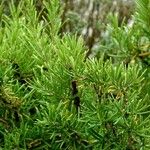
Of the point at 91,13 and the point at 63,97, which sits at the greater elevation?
the point at 63,97

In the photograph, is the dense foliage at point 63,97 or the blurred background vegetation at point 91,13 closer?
the dense foliage at point 63,97

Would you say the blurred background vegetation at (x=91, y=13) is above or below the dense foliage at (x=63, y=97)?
below

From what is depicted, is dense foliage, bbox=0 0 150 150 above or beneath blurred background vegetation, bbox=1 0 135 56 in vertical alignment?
above

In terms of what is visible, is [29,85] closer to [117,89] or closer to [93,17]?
[117,89]

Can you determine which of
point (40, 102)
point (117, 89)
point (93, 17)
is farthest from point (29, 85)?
point (93, 17)

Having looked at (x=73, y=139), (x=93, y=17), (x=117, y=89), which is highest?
(x=117, y=89)

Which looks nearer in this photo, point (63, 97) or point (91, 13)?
point (63, 97)

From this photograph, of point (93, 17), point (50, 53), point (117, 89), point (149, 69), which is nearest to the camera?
point (117, 89)

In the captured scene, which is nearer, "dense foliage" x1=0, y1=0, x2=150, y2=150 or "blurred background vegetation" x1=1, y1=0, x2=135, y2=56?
"dense foliage" x1=0, y1=0, x2=150, y2=150
